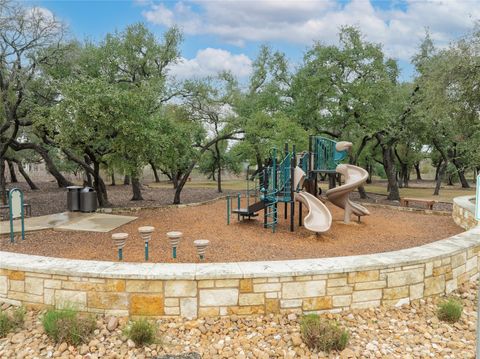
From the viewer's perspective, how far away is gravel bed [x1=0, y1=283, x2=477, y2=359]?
12.7 feet

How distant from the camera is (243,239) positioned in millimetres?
7855

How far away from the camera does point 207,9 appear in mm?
9812

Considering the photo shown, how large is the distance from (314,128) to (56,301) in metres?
13.9

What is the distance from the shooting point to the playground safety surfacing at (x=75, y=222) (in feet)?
28.1

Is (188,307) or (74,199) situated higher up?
(74,199)

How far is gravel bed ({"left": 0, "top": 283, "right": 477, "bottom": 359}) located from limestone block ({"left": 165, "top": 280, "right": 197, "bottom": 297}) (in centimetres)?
31

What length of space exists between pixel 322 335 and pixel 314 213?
4751mm

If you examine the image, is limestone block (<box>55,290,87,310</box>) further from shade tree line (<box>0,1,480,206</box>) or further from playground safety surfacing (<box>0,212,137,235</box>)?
shade tree line (<box>0,1,480,206</box>)

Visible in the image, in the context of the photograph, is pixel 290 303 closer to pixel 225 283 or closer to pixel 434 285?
pixel 225 283

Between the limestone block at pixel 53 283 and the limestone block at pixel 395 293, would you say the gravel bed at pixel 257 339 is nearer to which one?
the limestone block at pixel 395 293

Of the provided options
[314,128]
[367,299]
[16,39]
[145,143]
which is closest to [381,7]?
[314,128]

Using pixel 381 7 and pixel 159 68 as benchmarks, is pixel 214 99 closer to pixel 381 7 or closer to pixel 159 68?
pixel 159 68

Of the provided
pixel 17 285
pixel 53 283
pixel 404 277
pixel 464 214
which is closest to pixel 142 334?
pixel 53 283

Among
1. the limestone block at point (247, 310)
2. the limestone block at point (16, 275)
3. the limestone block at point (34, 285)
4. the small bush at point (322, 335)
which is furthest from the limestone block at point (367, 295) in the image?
the limestone block at point (16, 275)
